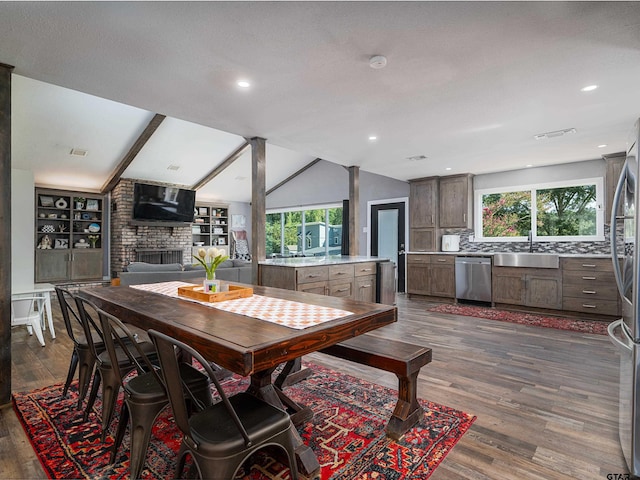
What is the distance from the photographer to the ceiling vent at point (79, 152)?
6700 millimetres

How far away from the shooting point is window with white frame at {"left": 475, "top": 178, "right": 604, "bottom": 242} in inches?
208

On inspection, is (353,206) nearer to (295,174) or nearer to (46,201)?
(295,174)

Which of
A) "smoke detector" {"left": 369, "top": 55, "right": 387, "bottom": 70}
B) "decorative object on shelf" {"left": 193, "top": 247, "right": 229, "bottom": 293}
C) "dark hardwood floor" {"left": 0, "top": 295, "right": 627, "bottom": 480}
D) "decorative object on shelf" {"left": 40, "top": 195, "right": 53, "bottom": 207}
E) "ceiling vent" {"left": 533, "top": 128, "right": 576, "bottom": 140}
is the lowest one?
"dark hardwood floor" {"left": 0, "top": 295, "right": 627, "bottom": 480}

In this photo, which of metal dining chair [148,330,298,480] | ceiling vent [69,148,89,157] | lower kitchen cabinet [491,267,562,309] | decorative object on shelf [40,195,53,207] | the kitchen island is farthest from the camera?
decorative object on shelf [40,195,53,207]

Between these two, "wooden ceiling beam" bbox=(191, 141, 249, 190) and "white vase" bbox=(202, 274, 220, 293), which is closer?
"white vase" bbox=(202, 274, 220, 293)

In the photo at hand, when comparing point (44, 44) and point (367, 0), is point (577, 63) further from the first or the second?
point (44, 44)

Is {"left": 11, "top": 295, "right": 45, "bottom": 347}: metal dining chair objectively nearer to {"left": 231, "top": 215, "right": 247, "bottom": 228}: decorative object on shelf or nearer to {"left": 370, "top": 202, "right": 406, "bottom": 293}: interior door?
{"left": 370, "top": 202, "right": 406, "bottom": 293}: interior door

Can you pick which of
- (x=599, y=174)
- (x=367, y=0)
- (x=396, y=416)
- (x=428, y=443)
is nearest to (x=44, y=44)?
(x=367, y=0)

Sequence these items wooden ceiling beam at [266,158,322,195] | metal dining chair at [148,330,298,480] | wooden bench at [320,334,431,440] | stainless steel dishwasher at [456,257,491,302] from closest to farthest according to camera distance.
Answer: metal dining chair at [148,330,298,480]
wooden bench at [320,334,431,440]
stainless steel dishwasher at [456,257,491,302]
wooden ceiling beam at [266,158,322,195]

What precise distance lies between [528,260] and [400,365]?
4.26 m

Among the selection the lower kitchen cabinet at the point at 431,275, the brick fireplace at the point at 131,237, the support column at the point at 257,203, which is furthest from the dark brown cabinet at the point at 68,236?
the lower kitchen cabinet at the point at 431,275

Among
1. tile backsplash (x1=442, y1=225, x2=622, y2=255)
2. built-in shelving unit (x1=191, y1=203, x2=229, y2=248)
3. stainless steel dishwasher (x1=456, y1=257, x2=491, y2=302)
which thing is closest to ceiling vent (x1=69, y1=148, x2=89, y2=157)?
built-in shelving unit (x1=191, y1=203, x2=229, y2=248)

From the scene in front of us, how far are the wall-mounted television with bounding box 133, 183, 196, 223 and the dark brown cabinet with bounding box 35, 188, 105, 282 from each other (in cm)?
123

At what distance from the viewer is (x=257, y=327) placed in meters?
1.53
